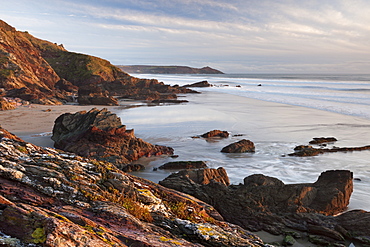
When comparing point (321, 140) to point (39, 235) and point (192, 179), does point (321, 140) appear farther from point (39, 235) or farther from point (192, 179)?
point (39, 235)

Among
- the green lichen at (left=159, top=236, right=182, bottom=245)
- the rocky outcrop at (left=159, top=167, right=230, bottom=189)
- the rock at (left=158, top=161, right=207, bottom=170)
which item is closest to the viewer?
the green lichen at (left=159, top=236, right=182, bottom=245)

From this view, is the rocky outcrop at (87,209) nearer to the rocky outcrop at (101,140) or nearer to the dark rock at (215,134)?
the rocky outcrop at (101,140)

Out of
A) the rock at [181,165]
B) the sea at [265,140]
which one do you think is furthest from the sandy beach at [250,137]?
the rock at [181,165]

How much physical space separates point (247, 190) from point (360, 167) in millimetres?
7974

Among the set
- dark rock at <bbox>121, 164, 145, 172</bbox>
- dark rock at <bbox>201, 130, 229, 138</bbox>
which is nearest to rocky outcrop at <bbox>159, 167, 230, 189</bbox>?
dark rock at <bbox>121, 164, 145, 172</bbox>

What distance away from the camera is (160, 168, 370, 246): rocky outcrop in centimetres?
823

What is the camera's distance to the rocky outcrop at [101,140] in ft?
51.0

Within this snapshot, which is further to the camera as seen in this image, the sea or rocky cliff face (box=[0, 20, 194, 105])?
rocky cliff face (box=[0, 20, 194, 105])

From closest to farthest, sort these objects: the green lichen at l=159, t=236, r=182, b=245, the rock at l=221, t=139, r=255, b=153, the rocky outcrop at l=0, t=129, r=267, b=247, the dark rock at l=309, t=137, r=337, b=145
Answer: the rocky outcrop at l=0, t=129, r=267, b=247 → the green lichen at l=159, t=236, r=182, b=245 → the rock at l=221, t=139, r=255, b=153 → the dark rock at l=309, t=137, r=337, b=145

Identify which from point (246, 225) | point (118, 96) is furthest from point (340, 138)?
point (118, 96)

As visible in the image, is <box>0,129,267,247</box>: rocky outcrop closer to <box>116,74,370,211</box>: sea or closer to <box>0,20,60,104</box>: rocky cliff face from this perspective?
<box>116,74,370,211</box>: sea

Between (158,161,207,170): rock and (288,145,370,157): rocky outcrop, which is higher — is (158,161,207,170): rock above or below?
below

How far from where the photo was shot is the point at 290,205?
31.3 feet

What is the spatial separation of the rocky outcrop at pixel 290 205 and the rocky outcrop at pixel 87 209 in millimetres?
2141
